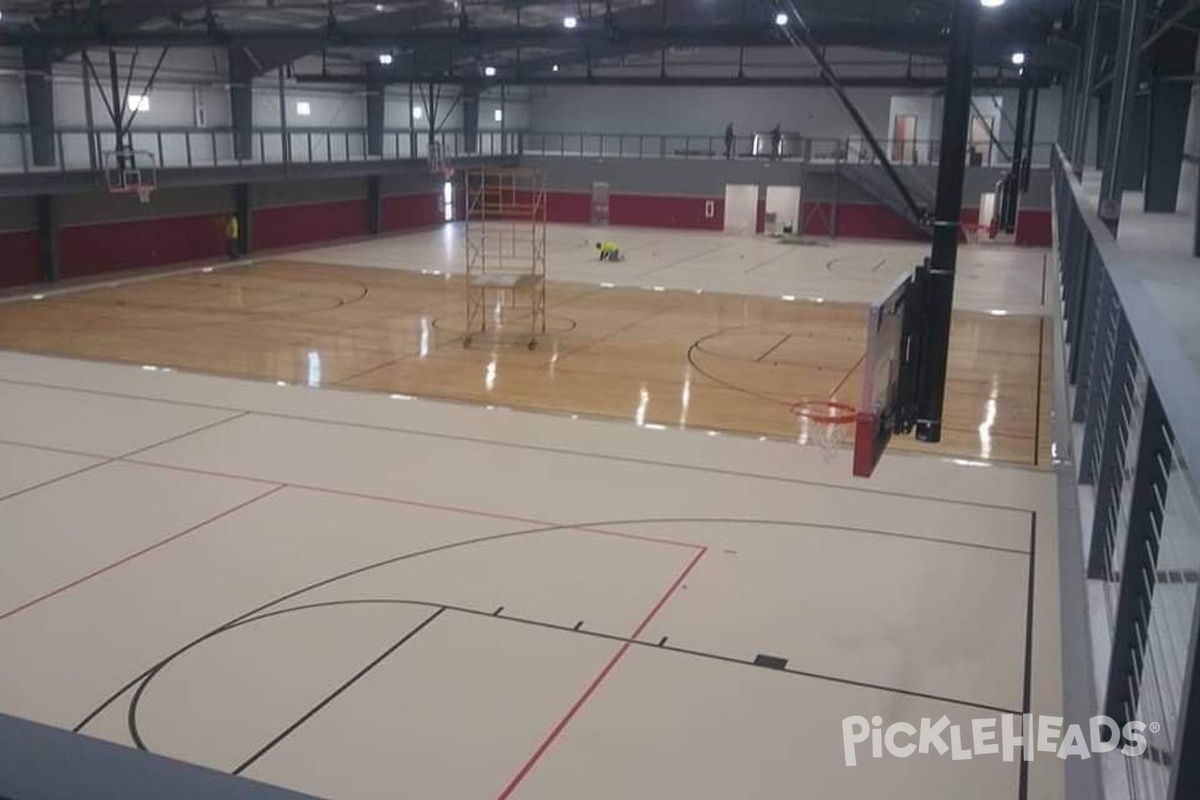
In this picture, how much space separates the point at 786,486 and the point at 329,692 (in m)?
5.98

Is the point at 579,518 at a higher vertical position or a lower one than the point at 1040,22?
lower

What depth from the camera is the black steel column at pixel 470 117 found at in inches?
1781

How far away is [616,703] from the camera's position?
6965 millimetres

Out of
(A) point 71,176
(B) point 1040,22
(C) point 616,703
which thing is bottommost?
(C) point 616,703

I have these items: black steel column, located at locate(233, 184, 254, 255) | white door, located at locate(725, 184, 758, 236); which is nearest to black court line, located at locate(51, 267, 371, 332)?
black steel column, located at locate(233, 184, 254, 255)

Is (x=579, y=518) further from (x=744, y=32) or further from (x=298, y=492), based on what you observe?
(x=744, y=32)

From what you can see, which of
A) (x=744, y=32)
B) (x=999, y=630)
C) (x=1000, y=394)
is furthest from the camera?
(x=744, y=32)

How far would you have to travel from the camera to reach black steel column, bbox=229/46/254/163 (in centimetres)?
3362

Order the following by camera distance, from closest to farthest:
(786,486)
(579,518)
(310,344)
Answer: (579,518)
(786,486)
(310,344)

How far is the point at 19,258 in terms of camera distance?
2406 centimetres

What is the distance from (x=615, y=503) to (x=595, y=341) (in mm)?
8897

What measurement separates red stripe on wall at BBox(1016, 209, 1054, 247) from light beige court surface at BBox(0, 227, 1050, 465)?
839 centimetres

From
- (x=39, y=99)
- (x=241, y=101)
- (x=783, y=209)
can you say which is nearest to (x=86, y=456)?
(x=39, y=99)

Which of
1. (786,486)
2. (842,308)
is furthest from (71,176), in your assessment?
(786,486)
